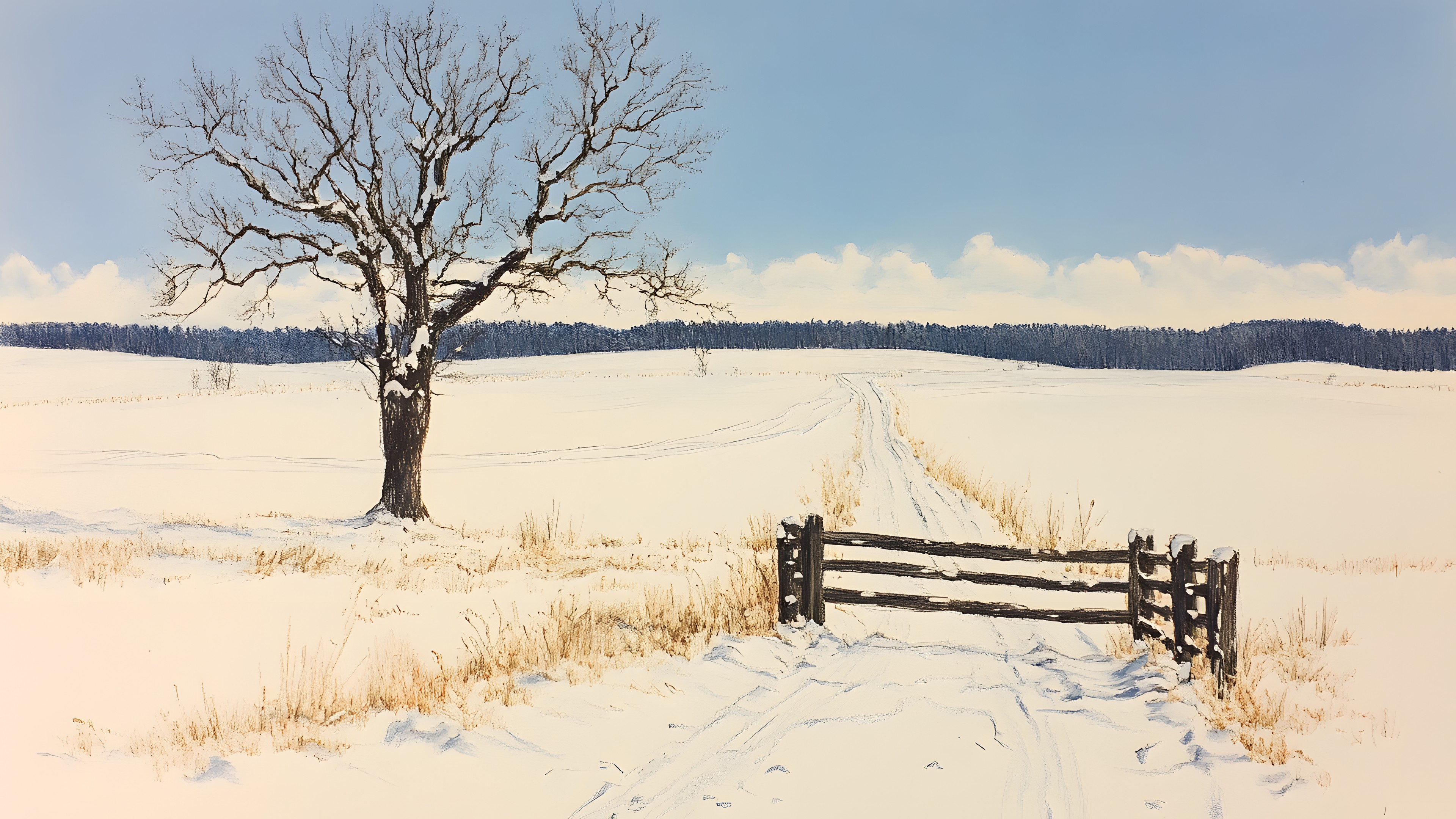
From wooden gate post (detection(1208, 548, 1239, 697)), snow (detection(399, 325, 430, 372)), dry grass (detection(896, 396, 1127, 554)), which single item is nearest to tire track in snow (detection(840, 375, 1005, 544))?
dry grass (detection(896, 396, 1127, 554))

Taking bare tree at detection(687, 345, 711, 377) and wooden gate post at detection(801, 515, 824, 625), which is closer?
wooden gate post at detection(801, 515, 824, 625)

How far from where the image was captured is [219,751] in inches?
189

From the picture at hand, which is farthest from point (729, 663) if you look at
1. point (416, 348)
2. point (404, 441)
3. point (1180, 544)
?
point (416, 348)

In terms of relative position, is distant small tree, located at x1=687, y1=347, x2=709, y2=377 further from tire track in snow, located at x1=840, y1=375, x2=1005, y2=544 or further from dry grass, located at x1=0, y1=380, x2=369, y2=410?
tire track in snow, located at x1=840, y1=375, x2=1005, y2=544

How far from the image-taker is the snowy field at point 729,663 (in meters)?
4.60

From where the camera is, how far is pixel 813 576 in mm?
8180

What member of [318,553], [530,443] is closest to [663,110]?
[318,553]

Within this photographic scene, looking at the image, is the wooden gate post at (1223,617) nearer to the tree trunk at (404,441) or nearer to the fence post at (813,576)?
the fence post at (813,576)

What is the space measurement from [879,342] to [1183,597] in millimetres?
145368

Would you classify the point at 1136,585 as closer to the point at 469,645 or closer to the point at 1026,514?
the point at 469,645

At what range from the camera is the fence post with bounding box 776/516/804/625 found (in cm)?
818

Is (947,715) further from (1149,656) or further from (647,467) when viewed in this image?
(647,467)

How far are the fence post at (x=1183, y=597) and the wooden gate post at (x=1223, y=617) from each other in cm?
25

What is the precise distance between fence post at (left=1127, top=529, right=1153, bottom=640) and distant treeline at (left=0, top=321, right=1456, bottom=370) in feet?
191
